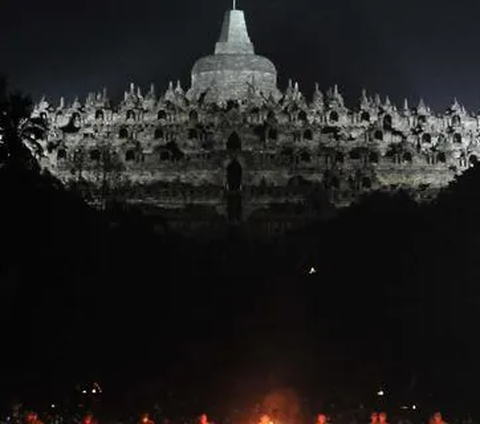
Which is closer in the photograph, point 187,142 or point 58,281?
point 58,281

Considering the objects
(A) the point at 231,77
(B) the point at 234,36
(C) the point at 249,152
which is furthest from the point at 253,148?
(B) the point at 234,36

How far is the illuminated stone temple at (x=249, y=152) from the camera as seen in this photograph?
253 ft

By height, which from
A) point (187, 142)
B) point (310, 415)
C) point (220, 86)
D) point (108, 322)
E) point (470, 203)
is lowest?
point (310, 415)

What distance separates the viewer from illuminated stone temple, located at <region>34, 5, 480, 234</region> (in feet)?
253

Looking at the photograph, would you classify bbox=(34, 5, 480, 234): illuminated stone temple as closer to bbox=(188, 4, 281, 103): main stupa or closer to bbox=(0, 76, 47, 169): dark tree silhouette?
bbox=(188, 4, 281, 103): main stupa

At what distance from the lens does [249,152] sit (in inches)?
3127

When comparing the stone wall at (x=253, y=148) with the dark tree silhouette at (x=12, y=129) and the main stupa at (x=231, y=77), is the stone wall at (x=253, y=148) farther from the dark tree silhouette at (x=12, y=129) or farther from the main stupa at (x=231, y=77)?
the dark tree silhouette at (x=12, y=129)

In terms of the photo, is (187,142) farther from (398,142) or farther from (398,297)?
(398,297)

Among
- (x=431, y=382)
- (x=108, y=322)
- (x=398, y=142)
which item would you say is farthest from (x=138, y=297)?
(x=398, y=142)

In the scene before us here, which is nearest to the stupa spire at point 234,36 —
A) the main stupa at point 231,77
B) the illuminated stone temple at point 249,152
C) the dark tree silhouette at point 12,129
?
the main stupa at point 231,77

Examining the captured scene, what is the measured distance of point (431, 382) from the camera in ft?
143

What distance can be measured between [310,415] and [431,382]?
174 inches

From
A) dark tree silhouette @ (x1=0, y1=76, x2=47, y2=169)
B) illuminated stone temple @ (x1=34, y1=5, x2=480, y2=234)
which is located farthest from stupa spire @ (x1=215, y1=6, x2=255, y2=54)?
dark tree silhouette @ (x1=0, y1=76, x2=47, y2=169)

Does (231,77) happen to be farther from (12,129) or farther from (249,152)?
(12,129)
